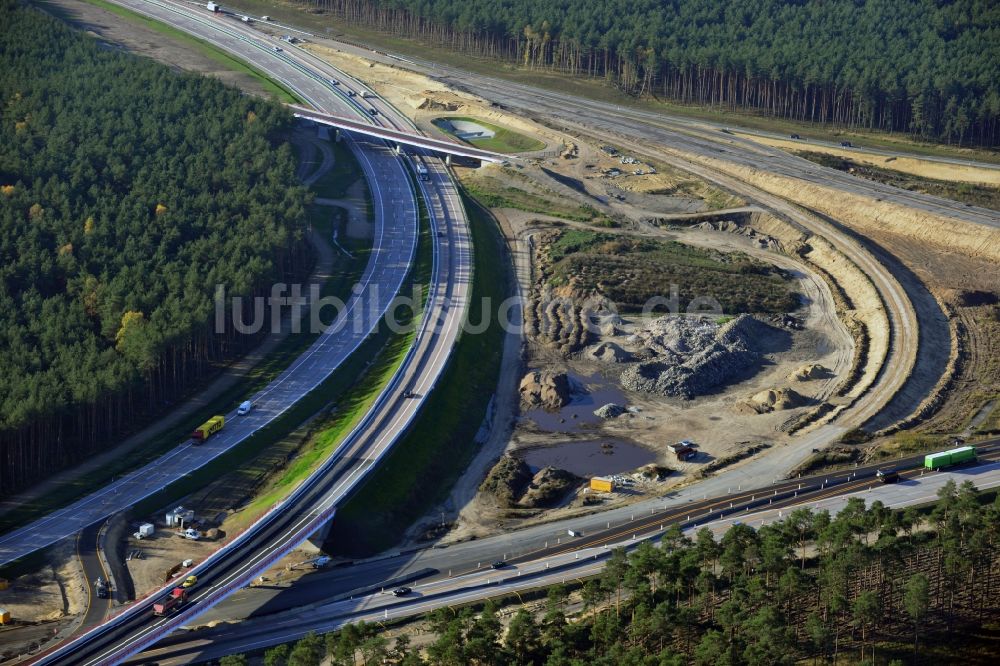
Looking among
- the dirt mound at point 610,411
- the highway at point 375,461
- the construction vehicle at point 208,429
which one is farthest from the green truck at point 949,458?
the construction vehicle at point 208,429

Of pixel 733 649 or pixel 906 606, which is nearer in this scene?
pixel 733 649

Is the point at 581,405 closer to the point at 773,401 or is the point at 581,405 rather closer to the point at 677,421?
the point at 677,421

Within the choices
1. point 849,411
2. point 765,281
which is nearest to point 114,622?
point 849,411

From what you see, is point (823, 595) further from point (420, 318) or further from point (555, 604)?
point (420, 318)

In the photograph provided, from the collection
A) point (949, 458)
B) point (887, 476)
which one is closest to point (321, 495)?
point (887, 476)

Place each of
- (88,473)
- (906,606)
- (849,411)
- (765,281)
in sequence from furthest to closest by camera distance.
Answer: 1. (765,281)
2. (849,411)
3. (88,473)
4. (906,606)
